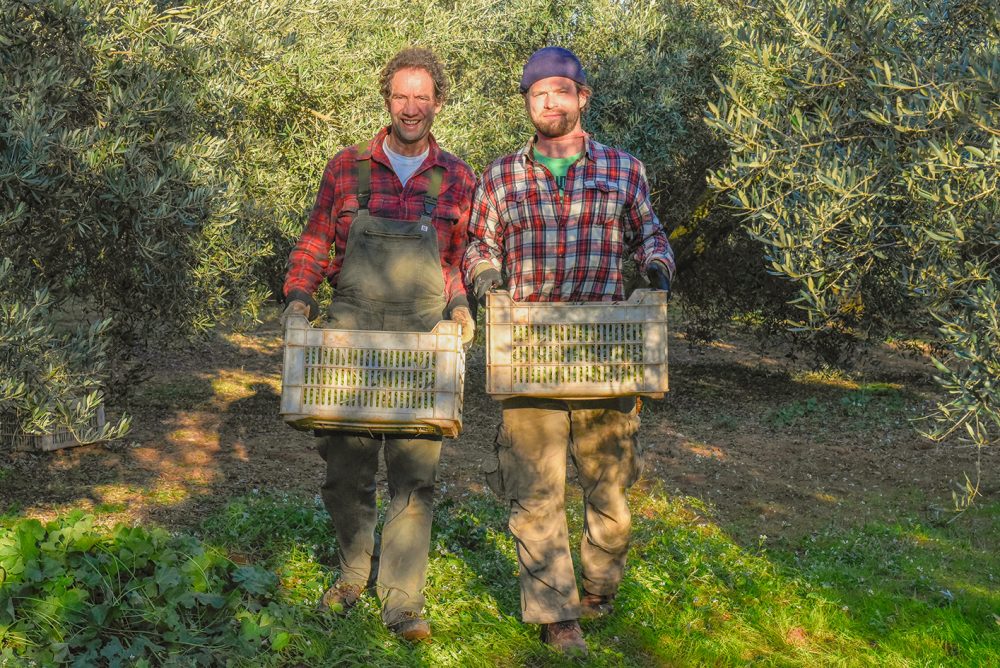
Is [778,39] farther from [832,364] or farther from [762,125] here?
[832,364]

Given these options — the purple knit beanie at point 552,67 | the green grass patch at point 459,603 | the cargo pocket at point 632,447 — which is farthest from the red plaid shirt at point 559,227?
the green grass patch at point 459,603

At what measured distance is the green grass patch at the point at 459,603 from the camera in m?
4.51

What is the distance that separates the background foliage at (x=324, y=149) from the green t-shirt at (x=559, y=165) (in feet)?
6.01

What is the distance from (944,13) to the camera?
Result: 6.44 m

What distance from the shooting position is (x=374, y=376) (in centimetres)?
461

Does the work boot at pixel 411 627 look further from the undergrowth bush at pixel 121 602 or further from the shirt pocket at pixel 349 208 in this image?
the shirt pocket at pixel 349 208

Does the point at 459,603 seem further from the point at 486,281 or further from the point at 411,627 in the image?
the point at 486,281

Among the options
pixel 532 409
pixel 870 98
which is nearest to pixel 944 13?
pixel 870 98

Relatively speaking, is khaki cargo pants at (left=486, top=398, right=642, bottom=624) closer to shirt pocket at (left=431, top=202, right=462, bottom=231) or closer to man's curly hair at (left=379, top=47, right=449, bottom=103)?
shirt pocket at (left=431, top=202, right=462, bottom=231)

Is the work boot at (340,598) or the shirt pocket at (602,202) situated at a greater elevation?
the shirt pocket at (602,202)

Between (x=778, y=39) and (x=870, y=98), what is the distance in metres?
2.21

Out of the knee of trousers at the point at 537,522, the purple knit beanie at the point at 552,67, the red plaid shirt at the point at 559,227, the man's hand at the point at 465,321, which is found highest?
the purple knit beanie at the point at 552,67

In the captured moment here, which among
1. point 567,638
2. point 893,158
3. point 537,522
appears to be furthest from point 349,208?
point 893,158

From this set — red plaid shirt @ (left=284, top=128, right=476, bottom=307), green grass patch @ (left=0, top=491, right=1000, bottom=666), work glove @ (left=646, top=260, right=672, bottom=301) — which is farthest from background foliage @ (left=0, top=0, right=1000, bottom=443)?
red plaid shirt @ (left=284, top=128, right=476, bottom=307)
